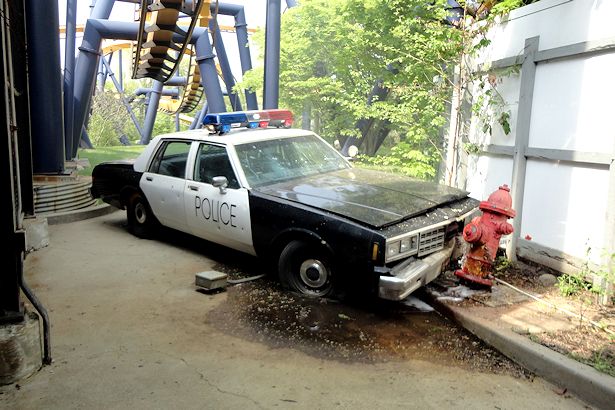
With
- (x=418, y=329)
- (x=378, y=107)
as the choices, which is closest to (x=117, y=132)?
(x=378, y=107)

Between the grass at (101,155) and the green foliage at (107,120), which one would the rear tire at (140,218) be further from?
the green foliage at (107,120)

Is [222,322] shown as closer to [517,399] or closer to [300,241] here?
[300,241]

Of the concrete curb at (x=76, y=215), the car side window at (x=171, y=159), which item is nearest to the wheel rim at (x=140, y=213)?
the car side window at (x=171, y=159)

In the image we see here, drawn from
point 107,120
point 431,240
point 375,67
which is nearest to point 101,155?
point 107,120

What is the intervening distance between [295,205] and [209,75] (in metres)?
9.17

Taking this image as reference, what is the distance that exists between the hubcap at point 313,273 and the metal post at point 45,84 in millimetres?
5800

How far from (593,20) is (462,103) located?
87.3 inches

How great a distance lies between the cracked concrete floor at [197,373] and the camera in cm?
293

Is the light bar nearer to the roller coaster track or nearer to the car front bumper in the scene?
the car front bumper

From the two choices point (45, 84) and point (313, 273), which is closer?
point (313, 273)

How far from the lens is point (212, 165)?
5555 millimetres

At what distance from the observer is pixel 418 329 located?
4047 millimetres

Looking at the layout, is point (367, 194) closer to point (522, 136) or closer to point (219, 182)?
point (219, 182)

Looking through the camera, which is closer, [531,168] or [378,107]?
[531,168]
